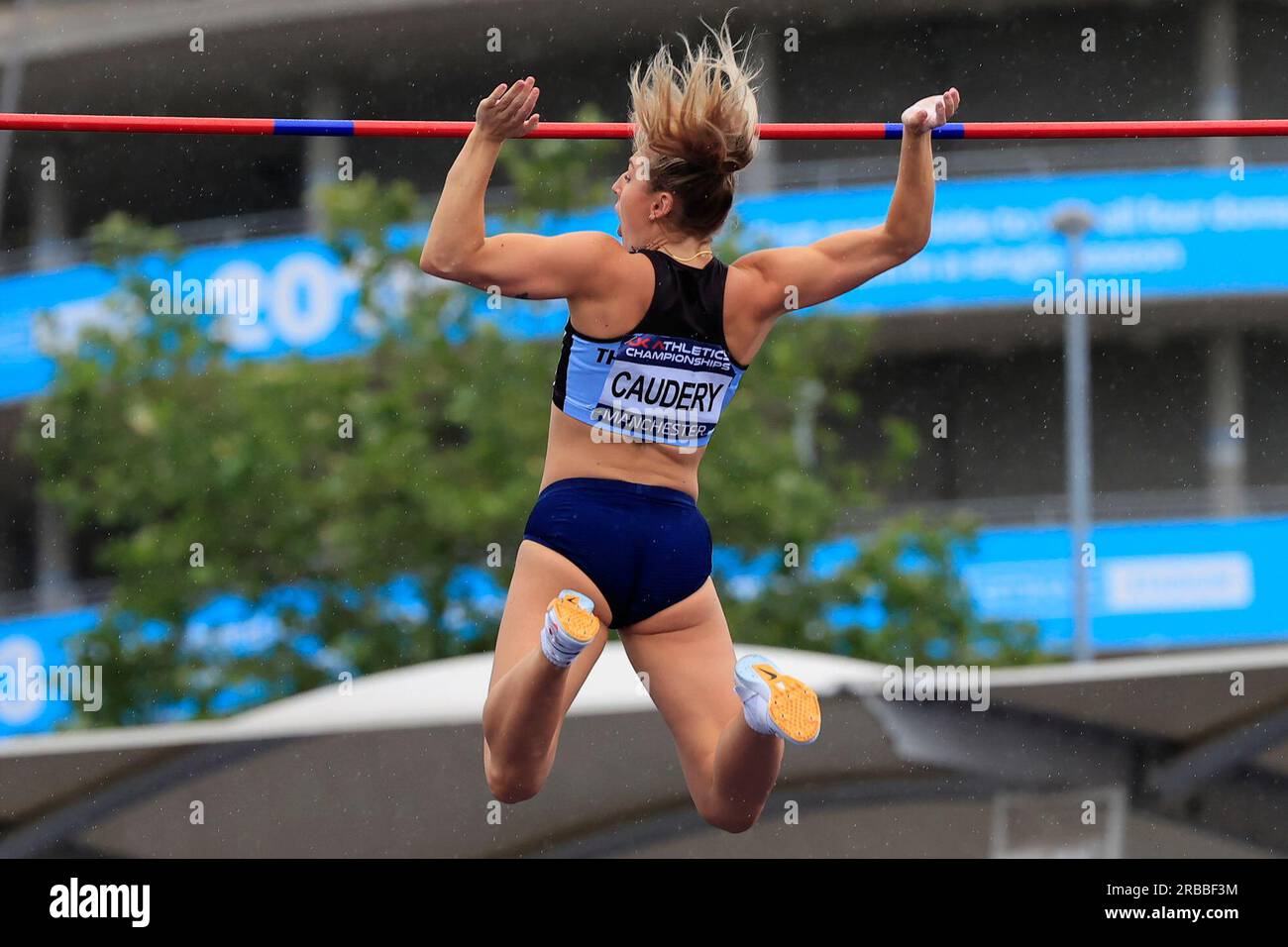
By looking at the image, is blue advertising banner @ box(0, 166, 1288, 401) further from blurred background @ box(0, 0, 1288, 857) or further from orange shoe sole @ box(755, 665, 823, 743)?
orange shoe sole @ box(755, 665, 823, 743)

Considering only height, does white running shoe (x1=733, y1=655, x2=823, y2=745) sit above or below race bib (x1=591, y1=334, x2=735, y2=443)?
below

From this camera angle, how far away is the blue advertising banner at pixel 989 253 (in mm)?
13133

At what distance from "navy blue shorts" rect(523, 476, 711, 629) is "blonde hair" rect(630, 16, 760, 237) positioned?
32.4 inches

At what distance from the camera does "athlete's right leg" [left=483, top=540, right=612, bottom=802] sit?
4.58m

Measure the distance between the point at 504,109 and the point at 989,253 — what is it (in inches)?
383

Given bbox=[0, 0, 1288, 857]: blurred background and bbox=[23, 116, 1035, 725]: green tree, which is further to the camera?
bbox=[23, 116, 1035, 725]: green tree

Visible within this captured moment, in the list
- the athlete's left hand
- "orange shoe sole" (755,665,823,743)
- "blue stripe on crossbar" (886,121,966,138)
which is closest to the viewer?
"orange shoe sole" (755,665,823,743)

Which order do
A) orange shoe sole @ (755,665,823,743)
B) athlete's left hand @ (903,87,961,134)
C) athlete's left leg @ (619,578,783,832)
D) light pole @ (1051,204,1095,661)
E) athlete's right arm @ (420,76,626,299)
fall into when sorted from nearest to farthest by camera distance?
1. orange shoe sole @ (755,665,823,743)
2. athlete's right arm @ (420,76,626,299)
3. athlete's left leg @ (619,578,783,832)
4. athlete's left hand @ (903,87,961,134)
5. light pole @ (1051,204,1095,661)

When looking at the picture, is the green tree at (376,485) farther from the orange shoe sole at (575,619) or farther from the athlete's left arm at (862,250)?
the orange shoe sole at (575,619)

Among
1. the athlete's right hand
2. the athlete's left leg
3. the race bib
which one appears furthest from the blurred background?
the athlete's right hand

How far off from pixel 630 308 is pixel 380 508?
6.93 metres

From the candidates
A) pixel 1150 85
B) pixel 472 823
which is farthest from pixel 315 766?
pixel 1150 85

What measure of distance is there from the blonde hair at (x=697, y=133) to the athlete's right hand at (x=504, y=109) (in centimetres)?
36

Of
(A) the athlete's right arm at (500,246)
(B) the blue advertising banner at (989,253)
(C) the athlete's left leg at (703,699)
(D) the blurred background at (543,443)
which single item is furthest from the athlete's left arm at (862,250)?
(B) the blue advertising banner at (989,253)
